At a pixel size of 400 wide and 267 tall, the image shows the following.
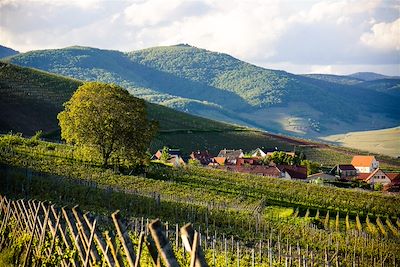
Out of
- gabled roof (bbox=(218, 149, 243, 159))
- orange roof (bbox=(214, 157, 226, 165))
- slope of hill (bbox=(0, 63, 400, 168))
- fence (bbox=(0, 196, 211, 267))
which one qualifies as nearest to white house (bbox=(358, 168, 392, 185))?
orange roof (bbox=(214, 157, 226, 165))

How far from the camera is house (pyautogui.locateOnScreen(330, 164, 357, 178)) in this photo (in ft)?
343

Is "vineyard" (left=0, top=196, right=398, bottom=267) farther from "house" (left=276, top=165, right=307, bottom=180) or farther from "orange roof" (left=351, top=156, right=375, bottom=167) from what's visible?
"orange roof" (left=351, top=156, right=375, bottom=167)

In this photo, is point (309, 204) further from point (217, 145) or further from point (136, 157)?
point (217, 145)

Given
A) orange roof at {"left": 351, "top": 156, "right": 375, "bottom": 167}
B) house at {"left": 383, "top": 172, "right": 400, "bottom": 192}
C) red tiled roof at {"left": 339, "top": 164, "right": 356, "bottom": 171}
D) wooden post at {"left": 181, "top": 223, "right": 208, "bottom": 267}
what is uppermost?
wooden post at {"left": 181, "top": 223, "right": 208, "bottom": 267}

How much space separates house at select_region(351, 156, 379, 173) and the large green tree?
69105mm

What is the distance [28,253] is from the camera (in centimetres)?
1627

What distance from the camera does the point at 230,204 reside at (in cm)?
4634

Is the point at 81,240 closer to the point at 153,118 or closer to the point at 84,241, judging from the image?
the point at 84,241

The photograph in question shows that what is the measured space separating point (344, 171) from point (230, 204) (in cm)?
6619

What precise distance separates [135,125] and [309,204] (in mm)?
19662

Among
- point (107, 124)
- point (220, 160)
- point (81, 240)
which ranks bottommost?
point (220, 160)

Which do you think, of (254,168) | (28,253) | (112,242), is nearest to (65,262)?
(28,253)

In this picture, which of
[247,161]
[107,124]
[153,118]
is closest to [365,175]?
[247,161]

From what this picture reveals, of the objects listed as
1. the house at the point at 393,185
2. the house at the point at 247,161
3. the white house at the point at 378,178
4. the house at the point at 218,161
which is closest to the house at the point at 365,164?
the house at the point at 393,185
